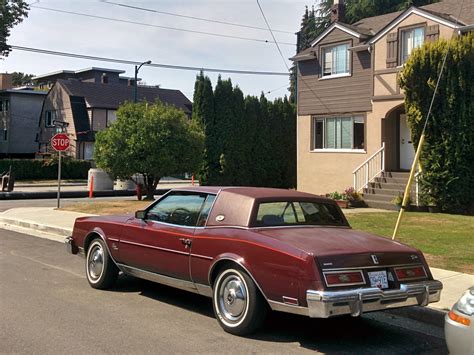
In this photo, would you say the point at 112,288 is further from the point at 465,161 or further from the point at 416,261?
the point at 465,161

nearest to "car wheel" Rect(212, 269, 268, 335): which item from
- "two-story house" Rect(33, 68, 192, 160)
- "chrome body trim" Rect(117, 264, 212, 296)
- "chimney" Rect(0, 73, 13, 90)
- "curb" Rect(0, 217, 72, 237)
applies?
"chrome body trim" Rect(117, 264, 212, 296)

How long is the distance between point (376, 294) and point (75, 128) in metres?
50.1

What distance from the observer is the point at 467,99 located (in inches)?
647

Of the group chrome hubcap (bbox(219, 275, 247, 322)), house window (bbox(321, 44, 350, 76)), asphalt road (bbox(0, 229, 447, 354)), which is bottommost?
asphalt road (bbox(0, 229, 447, 354))

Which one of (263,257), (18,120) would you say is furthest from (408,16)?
(18,120)

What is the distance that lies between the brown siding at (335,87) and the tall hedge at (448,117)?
4642 millimetres

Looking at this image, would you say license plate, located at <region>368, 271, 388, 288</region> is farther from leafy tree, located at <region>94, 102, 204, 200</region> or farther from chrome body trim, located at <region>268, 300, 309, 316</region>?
leafy tree, located at <region>94, 102, 204, 200</region>

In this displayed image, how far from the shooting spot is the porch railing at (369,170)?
803 inches

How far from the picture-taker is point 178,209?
6742 mm

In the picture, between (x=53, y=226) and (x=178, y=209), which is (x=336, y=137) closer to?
(x=53, y=226)

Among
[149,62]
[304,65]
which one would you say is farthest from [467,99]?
[149,62]

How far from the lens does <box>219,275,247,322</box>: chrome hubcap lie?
18.2 ft

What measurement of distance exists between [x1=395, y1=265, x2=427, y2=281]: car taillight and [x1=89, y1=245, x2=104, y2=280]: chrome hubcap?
13.0 feet

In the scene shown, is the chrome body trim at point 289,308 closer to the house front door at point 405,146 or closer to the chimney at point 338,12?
the house front door at point 405,146
